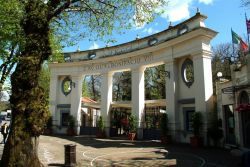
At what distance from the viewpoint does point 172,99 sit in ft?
70.4

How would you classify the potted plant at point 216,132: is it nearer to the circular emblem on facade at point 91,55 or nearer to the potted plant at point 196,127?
the potted plant at point 196,127

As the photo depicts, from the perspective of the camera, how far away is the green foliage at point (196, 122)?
18703 mm

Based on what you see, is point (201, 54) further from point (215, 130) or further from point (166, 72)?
point (215, 130)

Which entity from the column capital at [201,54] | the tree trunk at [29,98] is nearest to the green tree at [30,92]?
the tree trunk at [29,98]

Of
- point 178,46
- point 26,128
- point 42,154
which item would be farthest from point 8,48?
point 178,46

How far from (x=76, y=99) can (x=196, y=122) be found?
1413 centimetres

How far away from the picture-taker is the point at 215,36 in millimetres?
19734

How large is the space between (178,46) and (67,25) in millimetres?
9732

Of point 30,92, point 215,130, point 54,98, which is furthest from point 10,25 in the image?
point 54,98

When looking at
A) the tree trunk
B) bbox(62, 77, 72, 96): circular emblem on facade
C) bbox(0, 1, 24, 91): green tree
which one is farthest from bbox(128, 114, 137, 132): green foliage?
the tree trunk

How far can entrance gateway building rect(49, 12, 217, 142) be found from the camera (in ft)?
64.1

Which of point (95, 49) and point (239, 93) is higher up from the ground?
point (95, 49)

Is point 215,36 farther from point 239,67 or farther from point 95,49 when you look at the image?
point 95,49

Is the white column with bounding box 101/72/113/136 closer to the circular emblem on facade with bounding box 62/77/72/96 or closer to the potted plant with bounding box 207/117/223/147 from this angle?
the circular emblem on facade with bounding box 62/77/72/96
